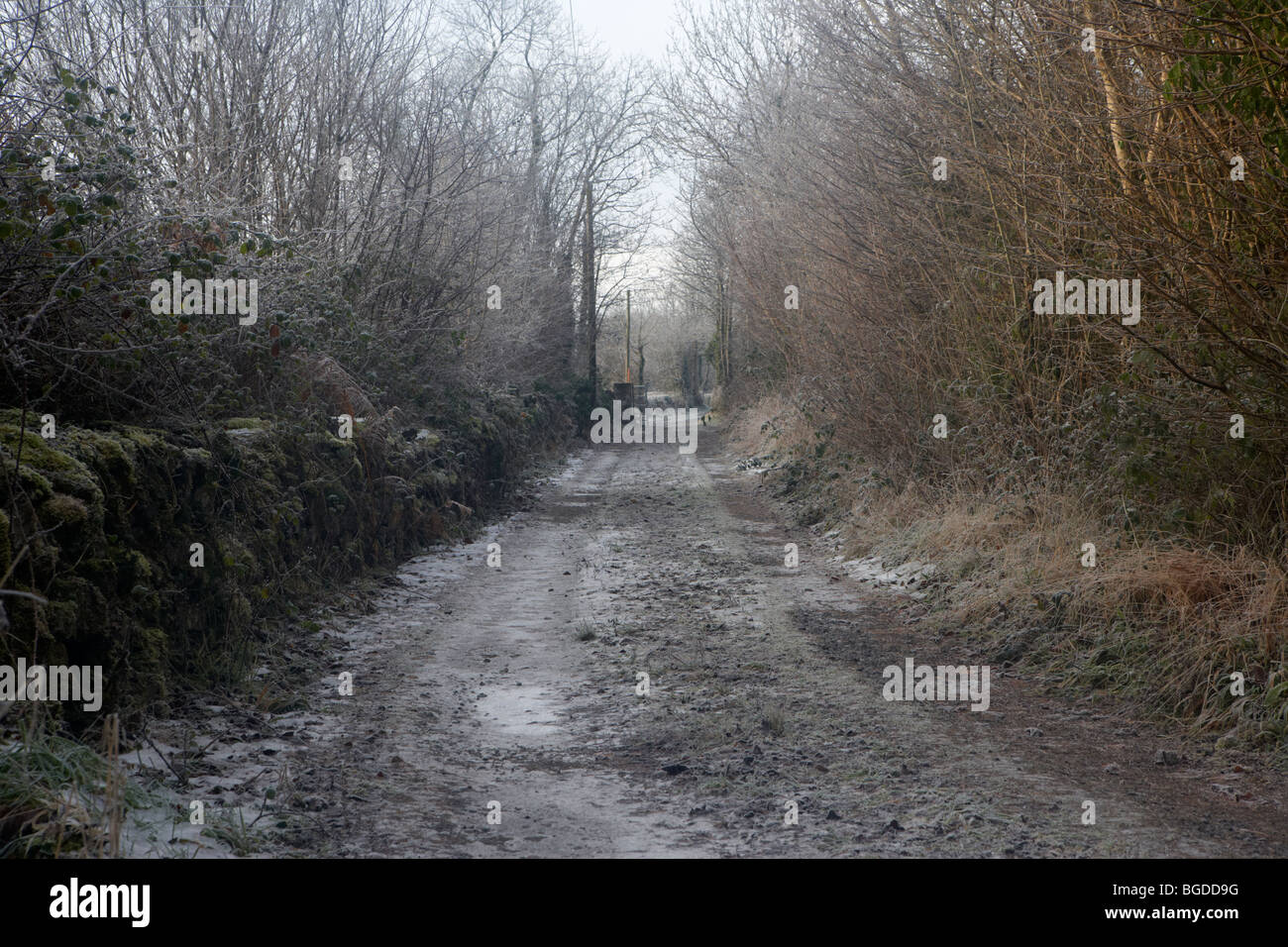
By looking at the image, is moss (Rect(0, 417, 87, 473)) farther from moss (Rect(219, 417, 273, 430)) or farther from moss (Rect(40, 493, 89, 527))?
moss (Rect(219, 417, 273, 430))

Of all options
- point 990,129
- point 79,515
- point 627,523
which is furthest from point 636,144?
point 79,515

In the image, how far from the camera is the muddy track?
4254 millimetres

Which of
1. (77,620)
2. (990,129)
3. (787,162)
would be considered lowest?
(77,620)

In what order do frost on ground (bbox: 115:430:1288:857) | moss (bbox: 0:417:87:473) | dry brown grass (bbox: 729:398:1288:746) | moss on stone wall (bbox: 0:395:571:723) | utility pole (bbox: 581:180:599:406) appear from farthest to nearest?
utility pole (bbox: 581:180:599:406) → dry brown grass (bbox: 729:398:1288:746) → moss (bbox: 0:417:87:473) → moss on stone wall (bbox: 0:395:571:723) → frost on ground (bbox: 115:430:1288:857)

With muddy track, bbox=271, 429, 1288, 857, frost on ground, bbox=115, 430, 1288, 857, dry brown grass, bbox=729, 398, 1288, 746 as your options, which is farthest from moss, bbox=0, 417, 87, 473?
dry brown grass, bbox=729, 398, 1288, 746

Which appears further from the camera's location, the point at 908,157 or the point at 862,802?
the point at 908,157

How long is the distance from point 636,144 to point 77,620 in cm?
3088

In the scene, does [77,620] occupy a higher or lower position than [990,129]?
lower

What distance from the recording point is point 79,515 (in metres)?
4.97

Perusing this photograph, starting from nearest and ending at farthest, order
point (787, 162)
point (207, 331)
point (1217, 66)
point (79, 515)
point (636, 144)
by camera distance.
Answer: point (79, 515) → point (1217, 66) → point (207, 331) → point (787, 162) → point (636, 144)

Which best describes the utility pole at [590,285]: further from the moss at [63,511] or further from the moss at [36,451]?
the moss at [63,511]
